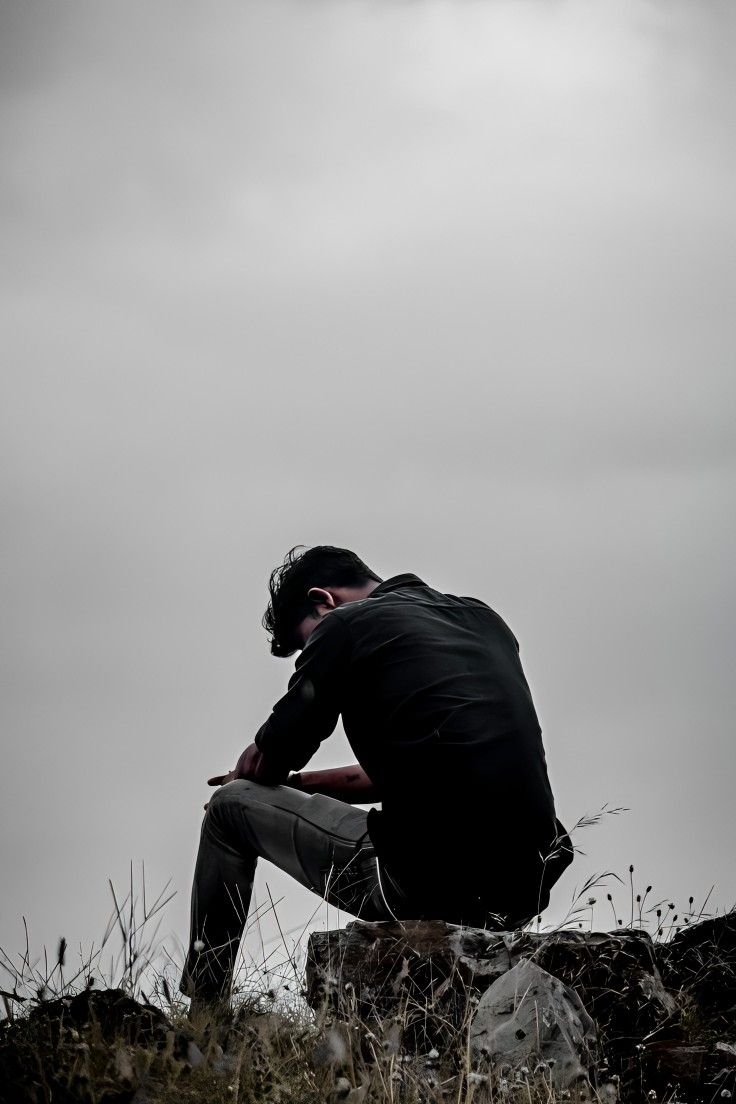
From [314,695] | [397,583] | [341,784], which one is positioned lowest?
[341,784]

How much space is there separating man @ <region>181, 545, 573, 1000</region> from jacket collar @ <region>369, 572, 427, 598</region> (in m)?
0.02

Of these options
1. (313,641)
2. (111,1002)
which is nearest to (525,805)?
(313,641)

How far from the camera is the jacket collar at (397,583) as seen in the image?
14.4 ft

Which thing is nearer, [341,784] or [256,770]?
[256,770]

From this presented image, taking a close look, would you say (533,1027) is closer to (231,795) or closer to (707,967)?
(707,967)

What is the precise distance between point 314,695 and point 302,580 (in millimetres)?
796

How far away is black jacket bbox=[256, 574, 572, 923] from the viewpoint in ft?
12.4

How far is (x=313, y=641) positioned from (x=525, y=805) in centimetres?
92

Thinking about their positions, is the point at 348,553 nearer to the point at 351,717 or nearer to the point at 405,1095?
the point at 351,717

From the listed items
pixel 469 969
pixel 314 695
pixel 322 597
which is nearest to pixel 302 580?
pixel 322 597

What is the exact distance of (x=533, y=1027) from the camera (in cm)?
304

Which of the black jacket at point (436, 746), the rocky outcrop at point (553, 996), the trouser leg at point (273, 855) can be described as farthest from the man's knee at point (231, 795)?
the rocky outcrop at point (553, 996)

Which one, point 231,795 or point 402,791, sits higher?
point 231,795

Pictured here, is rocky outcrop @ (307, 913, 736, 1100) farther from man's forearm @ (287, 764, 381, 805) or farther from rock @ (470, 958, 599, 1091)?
man's forearm @ (287, 764, 381, 805)
